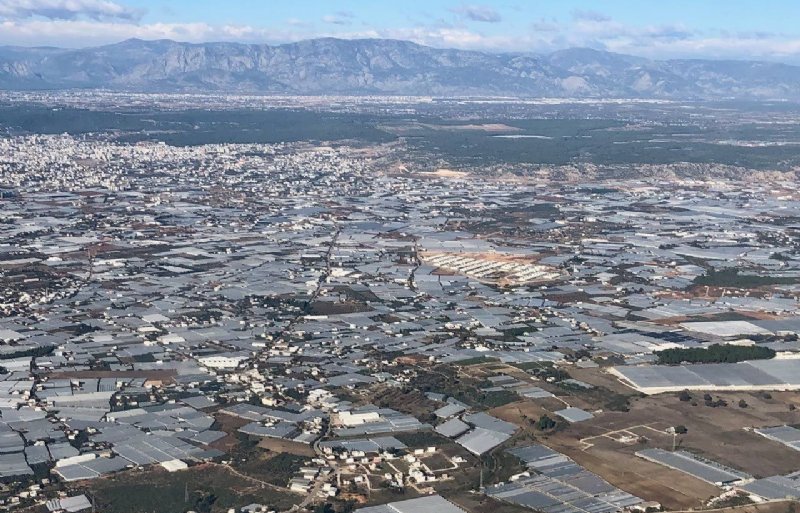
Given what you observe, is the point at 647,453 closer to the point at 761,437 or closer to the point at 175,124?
Answer: the point at 761,437

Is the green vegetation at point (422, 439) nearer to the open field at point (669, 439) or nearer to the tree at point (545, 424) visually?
the open field at point (669, 439)

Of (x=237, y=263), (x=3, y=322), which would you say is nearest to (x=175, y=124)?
(x=237, y=263)

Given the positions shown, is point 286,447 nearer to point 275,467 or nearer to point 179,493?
point 275,467

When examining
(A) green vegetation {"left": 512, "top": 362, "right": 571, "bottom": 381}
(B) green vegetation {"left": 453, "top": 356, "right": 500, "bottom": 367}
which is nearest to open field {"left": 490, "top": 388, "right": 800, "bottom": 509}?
(A) green vegetation {"left": 512, "top": 362, "right": 571, "bottom": 381}

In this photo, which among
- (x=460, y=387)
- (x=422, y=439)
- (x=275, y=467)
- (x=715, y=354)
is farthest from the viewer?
(x=715, y=354)

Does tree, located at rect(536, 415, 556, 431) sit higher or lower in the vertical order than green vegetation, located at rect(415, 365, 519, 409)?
higher

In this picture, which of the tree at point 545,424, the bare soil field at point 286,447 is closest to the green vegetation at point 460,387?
the tree at point 545,424

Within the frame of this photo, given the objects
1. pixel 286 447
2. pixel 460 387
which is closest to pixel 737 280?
pixel 460 387

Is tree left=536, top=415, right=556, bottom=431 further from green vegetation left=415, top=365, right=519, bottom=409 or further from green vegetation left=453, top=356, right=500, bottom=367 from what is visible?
green vegetation left=453, top=356, right=500, bottom=367
